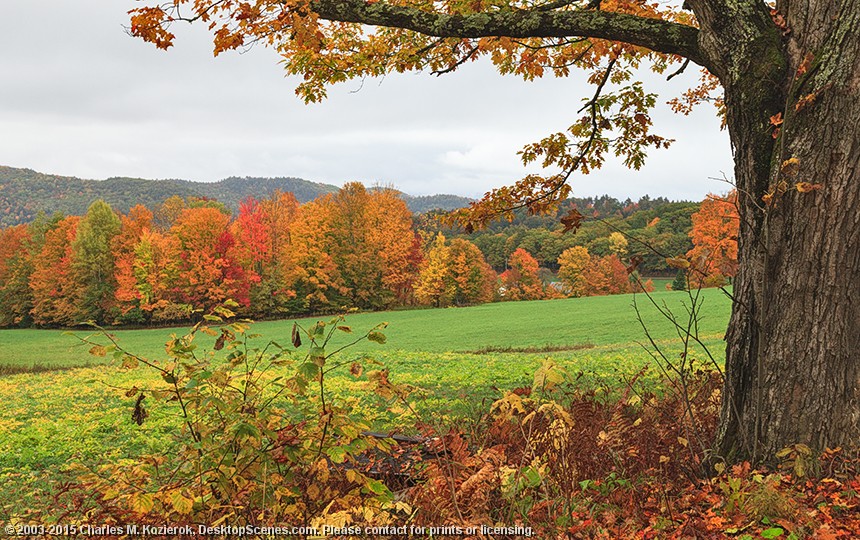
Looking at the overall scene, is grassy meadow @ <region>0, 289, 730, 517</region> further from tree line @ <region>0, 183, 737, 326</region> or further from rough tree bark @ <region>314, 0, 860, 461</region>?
tree line @ <region>0, 183, 737, 326</region>

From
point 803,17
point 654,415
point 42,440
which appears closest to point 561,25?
point 803,17

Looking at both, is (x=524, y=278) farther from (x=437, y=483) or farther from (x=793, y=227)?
(x=437, y=483)

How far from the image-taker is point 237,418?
3393 mm

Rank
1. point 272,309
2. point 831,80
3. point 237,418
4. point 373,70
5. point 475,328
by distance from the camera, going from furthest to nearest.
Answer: point 272,309 → point 475,328 → point 373,70 → point 831,80 → point 237,418

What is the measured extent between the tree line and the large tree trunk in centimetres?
3936

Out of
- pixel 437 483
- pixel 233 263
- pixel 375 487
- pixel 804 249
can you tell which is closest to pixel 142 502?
pixel 375 487

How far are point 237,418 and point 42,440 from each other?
661 centimetres

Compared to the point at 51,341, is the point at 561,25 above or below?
above

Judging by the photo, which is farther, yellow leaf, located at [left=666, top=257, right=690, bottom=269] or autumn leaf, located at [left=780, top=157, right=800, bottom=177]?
autumn leaf, located at [left=780, top=157, right=800, bottom=177]

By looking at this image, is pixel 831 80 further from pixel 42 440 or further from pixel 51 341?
pixel 51 341

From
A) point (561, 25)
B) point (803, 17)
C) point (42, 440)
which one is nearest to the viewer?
point (803, 17)

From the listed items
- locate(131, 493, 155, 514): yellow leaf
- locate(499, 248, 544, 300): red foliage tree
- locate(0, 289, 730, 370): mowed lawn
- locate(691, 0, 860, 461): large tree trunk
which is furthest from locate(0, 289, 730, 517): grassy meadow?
locate(499, 248, 544, 300): red foliage tree

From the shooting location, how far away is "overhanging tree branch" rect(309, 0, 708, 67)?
173 inches

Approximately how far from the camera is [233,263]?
137 feet
